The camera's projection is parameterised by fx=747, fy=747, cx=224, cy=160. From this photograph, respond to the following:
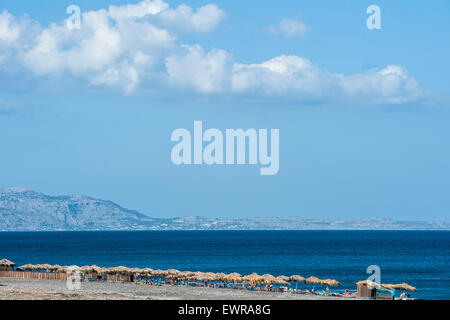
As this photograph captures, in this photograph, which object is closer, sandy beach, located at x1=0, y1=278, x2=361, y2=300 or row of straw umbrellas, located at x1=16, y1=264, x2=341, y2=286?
sandy beach, located at x1=0, y1=278, x2=361, y2=300

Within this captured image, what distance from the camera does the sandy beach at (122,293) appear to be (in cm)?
5462

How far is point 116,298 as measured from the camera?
54125mm

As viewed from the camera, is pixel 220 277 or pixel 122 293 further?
pixel 220 277

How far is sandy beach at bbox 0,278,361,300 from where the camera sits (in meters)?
54.6

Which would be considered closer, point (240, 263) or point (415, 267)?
point (415, 267)

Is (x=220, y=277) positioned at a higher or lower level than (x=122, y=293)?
lower

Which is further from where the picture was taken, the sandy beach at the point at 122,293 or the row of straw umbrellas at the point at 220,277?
the row of straw umbrellas at the point at 220,277

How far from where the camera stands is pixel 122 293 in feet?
195
